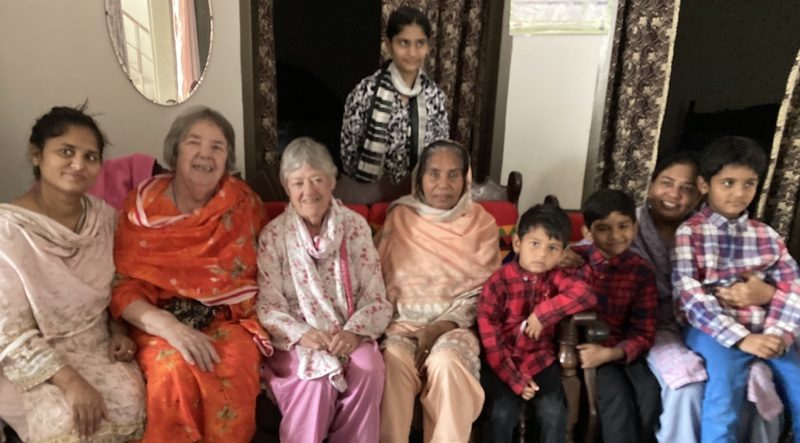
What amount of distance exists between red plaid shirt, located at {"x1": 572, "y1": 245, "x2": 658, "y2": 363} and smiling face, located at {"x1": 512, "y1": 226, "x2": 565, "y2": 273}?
13 cm

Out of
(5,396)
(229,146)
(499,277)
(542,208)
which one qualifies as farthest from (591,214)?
(5,396)

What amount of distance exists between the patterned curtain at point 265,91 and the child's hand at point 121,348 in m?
1.10

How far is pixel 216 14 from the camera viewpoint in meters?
2.73

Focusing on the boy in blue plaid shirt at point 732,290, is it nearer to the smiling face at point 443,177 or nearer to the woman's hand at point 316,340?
the smiling face at point 443,177

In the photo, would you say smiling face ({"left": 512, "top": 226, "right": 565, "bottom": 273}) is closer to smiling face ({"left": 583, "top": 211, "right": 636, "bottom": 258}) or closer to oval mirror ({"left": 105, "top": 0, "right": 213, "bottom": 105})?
smiling face ({"left": 583, "top": 211, "right": 636, "bottom": 258})

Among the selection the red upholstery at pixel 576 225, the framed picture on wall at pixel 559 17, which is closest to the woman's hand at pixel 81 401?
the red upholstery at pixel 576 225

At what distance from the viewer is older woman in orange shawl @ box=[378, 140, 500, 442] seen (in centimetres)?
180

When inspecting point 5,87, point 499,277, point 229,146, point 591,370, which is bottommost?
point 591,370

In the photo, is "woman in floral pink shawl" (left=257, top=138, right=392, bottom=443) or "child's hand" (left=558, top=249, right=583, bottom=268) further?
"child's hand" (left=558, top=249, right=583, bottom=268)

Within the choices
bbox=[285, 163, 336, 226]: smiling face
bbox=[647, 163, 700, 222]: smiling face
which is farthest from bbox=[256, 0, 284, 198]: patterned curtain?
bbox=[647, 163, 700, 222]: smiling face

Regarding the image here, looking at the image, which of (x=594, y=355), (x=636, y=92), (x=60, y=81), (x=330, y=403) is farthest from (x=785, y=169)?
(x=60, y=81)

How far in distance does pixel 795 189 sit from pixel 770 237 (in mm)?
1208

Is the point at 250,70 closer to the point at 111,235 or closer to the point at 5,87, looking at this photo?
the point at 5,87

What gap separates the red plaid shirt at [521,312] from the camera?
1841 mm
